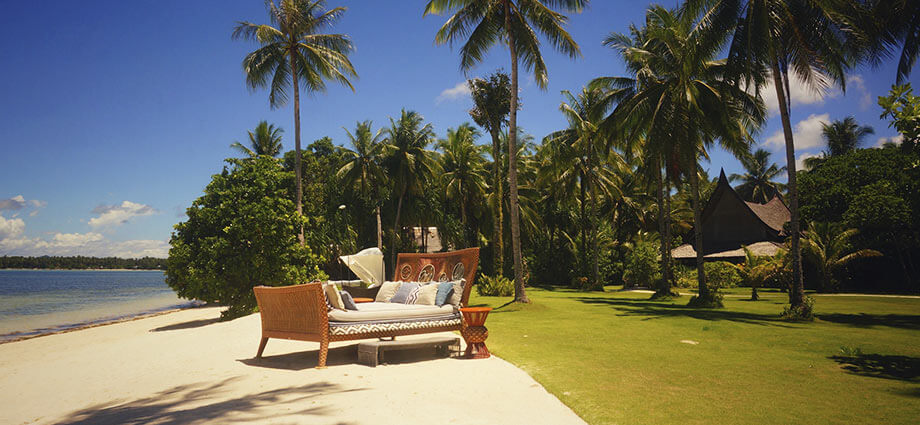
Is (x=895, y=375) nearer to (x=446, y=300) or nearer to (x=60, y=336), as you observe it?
(x=446, y=300)

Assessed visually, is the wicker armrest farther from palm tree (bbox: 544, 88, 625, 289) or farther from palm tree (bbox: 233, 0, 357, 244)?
palm tree (bbox: 544, 88, 625, 289)

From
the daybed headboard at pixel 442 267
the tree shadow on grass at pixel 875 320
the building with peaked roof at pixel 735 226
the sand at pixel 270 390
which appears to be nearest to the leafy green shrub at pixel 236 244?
the sand at pixel 270 390

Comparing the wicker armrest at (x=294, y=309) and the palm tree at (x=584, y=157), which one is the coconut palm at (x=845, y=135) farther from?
the wicker armrest at (x=294, y=309)

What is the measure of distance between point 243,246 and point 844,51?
1589cm

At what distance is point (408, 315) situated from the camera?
6.91 m

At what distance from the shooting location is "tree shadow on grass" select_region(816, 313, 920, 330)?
10.3 m

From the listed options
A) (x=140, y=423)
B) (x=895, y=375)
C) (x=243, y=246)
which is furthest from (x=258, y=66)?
(x=895, y=375)

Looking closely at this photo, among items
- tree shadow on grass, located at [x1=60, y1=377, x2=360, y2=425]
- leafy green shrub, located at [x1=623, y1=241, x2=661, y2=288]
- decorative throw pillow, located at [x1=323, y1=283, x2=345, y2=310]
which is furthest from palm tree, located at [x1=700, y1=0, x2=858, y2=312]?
leafy green shrub, located at [x1=623, y1=241, x2=661, y2=288]

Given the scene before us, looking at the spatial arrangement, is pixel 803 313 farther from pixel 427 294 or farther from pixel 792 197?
pixel 427 294

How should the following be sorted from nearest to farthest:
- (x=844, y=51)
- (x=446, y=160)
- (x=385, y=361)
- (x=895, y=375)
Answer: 1. (x=895, y=375)
2. (x=385, y=361)
3. (x=844, y=51)
4. (x=446, y=160)

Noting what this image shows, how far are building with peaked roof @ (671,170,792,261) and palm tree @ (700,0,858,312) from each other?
1636 cm

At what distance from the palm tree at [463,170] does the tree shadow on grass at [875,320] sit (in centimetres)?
1890

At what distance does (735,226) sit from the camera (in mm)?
28469

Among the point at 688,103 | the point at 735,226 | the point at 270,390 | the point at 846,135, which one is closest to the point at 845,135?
the point at 846,135
